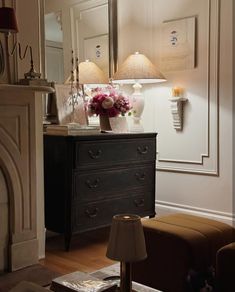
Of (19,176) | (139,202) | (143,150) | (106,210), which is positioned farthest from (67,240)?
(143,150)

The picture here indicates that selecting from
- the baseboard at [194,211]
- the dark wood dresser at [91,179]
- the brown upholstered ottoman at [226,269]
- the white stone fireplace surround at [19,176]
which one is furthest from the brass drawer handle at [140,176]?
the brown upholstered ottoman at [226,269]

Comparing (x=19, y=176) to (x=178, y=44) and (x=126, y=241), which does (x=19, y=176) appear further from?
(x=178, y=44)

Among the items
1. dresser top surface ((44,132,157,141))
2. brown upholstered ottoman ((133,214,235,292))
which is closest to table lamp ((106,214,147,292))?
brown upholstered ottoman ((133,214,235,292))

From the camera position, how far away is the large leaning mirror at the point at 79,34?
370 centimetres

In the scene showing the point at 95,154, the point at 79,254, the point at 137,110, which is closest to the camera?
the point at 79,254

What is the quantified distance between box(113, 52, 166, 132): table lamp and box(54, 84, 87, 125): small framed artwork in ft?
1.68

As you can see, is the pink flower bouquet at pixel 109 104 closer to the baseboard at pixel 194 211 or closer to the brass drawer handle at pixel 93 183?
the brass drawer handle at pixel 93 183

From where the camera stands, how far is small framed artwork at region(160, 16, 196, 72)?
3.89 m

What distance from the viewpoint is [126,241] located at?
138 centimetres

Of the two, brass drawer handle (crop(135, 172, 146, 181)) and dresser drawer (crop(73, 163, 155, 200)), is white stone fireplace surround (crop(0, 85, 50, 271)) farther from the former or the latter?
brass drawer handle (crop(135, 172, 146, 181))

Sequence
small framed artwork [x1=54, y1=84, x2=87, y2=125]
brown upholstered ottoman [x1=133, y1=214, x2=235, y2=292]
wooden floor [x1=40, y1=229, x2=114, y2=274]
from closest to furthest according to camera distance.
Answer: brown upholstered ottoman [x1=133, y1=214, x2=235, y2=292] → wooden floor [x1=40, y1=229, x2=114, y2=274] → small framed artwork [x1=54, y1=84, x2=87, y2=125]

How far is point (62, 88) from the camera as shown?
368 centimetres

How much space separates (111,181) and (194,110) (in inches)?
43.1

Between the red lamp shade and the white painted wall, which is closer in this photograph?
the red lamp shade
